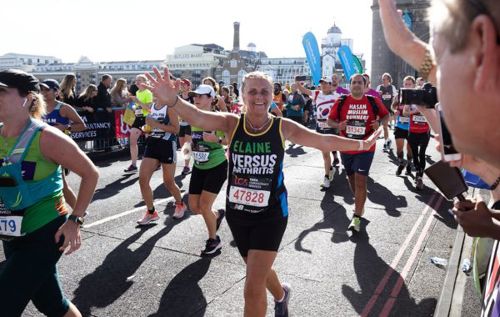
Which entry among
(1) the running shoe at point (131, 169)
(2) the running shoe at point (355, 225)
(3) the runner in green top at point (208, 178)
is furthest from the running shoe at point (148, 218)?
(1) the running shoe at point (131, 169)

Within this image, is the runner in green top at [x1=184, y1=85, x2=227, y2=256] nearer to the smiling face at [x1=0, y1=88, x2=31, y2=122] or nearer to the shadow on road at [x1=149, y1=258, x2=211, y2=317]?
the shadow on road at [x1=149, y1=258, x2=211, y2=317]

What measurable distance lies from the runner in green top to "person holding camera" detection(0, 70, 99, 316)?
2.56 metres

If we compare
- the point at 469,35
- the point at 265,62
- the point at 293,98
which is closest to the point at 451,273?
the point at 469,35

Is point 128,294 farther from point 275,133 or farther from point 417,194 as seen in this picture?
point 417,194

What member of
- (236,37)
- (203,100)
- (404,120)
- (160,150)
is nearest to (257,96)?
(203,100)

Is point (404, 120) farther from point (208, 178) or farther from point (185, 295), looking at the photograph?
point (185, 295)

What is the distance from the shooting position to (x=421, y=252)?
539cm

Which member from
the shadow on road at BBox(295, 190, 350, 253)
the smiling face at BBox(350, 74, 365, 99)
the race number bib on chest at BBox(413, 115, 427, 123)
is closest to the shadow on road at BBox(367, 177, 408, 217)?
the shadow on road at BBox(295, 190, 350, 253)

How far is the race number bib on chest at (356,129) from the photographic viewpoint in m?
6.71

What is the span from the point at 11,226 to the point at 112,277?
2.15 m

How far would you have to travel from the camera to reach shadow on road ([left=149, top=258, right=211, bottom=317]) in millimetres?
3826

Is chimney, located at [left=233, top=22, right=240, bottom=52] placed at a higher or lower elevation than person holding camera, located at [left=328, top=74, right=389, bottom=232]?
higher

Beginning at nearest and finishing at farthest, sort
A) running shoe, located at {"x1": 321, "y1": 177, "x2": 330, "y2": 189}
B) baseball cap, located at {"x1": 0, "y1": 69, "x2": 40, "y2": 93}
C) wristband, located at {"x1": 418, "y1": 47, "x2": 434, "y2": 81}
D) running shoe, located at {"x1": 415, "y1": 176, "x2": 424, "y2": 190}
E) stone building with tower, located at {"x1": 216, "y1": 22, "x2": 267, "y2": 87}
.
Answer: wristband, located at {"x1": 418, "y1": 47, "x2": 434, "y2": 81}
baseball cap, located at {"x1": 0, "y1": 69, "x2": 40, "y2": 93}
running shoe, located at {"x1": 415, "y1": 176, "x2": 424, "y2": 190}
running shoe, located at {"x1": 321, "y1": 177, "x2": 330, "y2": 189}
stone building with tower, located at {"x1": 216, "y1": 22, "x2": 267, "y2": 87}

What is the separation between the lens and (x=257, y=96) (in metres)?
3.42
